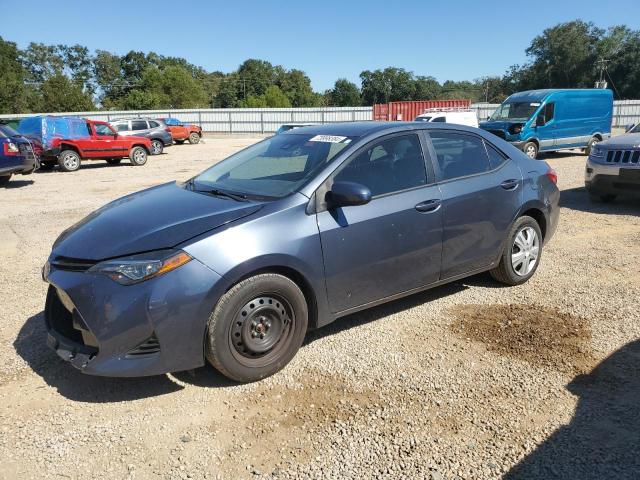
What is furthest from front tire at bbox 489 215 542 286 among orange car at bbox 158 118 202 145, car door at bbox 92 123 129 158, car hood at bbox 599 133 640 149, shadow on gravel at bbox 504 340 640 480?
orange car at bbox 158 118 202 145

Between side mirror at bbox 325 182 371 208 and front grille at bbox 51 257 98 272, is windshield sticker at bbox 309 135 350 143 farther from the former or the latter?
front grille at bbox 51 257 98 272

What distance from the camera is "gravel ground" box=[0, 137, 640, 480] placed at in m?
2.59

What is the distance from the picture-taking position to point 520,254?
4.96 m

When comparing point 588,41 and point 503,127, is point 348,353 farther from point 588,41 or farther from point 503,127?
point 588,41

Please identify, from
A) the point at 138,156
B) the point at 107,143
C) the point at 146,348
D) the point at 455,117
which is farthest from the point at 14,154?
the point at 455,117

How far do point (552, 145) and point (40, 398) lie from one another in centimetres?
1705

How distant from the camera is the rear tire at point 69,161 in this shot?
53.8ft

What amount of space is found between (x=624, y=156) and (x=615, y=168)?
0.22 metres

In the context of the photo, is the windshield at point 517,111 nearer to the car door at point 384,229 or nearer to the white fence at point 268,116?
the car door at point 384,229

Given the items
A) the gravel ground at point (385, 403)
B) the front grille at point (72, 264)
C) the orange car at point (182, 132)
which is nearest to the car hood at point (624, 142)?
the gravel ground at point (385, 403)

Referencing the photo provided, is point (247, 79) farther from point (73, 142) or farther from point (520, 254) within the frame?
point (520, 254)

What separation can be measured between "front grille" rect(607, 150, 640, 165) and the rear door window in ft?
15.9

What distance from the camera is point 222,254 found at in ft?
10.00

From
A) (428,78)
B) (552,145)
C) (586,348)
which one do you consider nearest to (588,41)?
(428,78)
